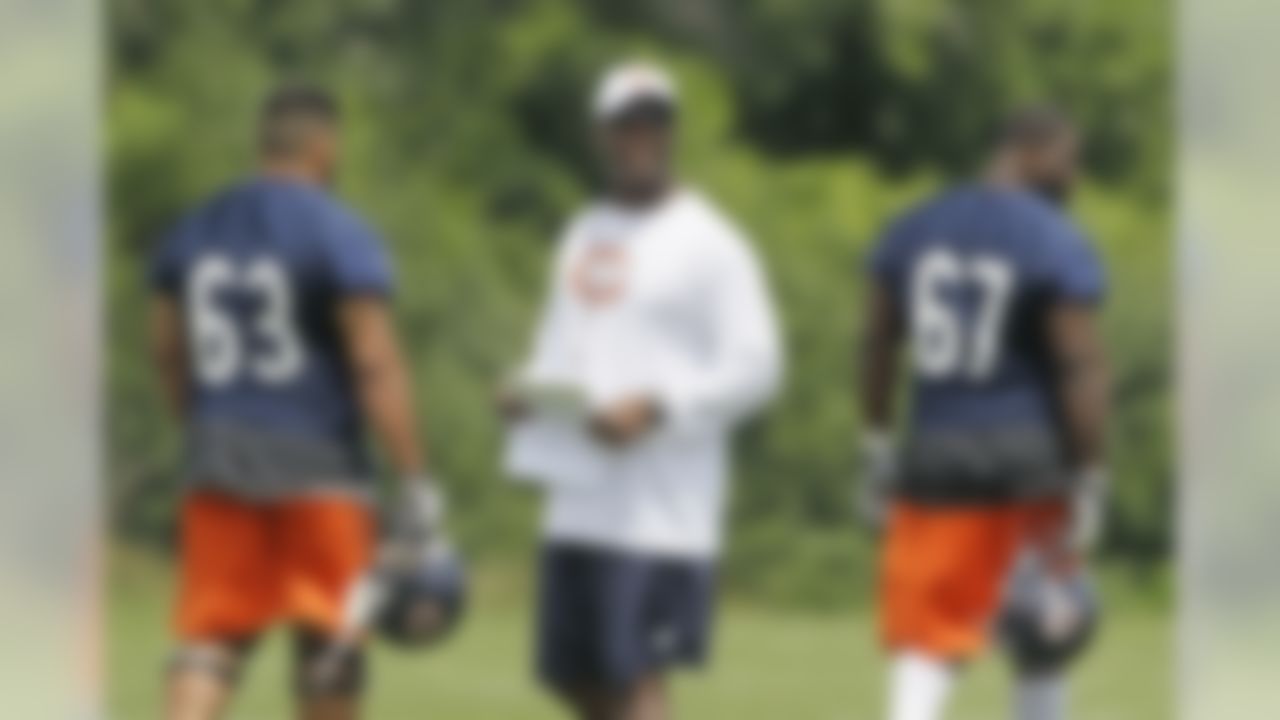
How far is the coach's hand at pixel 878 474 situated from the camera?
734 centimetres

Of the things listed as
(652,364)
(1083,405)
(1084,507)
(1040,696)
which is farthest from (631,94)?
(1040,696)

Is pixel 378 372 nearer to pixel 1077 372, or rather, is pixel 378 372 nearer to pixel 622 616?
pixel 622 616

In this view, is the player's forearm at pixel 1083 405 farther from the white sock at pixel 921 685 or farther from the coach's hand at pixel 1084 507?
the white sock at pixel 921 685

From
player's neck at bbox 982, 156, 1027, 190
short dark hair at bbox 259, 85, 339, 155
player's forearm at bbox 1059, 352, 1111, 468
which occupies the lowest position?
player's forearm at bbox 1059, 352, 1111, 468

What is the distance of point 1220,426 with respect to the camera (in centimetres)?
267

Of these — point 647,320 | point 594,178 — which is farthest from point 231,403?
point 594,178

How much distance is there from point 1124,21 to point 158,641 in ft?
14.5

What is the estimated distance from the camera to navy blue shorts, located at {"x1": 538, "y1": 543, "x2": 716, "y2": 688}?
656 centimetres

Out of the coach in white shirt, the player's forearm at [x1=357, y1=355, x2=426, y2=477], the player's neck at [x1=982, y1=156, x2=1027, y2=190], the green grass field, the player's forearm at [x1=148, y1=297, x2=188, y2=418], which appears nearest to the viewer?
the player's forearm at [x1=357, y1=355, x2=426, y2=477]

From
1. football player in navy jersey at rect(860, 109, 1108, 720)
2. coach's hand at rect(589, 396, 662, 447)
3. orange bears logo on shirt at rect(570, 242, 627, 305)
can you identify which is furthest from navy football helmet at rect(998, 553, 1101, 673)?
orange bears logo on shirt at rect(570, 242, 627, 305)

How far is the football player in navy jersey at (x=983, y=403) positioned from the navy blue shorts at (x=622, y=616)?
51 cm

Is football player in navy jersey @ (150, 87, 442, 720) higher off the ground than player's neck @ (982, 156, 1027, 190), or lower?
lower

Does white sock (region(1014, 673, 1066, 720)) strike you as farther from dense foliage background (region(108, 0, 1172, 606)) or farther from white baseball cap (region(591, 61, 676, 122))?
dense foliage background (region(108, 0, 1172, 606))

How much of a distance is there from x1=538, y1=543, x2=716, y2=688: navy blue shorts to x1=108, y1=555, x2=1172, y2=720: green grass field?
3.93 metres
